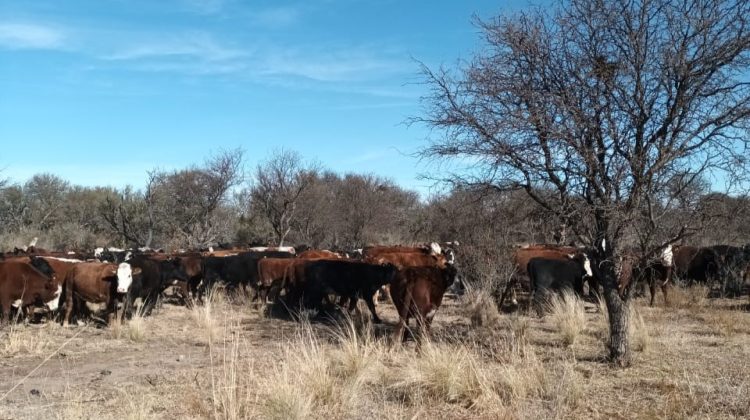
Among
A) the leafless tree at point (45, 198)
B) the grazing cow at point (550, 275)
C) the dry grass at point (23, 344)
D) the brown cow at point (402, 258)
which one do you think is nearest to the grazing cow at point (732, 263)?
the grazing cow at point (550, 275)

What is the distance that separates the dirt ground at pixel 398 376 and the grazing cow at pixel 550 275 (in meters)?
2.24

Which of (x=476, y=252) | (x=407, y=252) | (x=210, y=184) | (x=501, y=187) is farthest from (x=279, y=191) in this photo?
(x=501, y=187)

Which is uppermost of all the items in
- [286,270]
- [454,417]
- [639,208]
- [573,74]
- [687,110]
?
[573,74]

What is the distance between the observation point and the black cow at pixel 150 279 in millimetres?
13797

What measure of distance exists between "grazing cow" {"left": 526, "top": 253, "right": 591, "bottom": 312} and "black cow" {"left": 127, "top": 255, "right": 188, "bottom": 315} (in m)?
8.45

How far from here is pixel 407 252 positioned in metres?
18.0

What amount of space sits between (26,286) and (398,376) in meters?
8.73

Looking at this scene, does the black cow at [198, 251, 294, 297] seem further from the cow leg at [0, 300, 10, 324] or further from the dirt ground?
the cow leg at [0, 300, 10, 324]

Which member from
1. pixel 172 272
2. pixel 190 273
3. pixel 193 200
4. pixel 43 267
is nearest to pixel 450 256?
pixel 190 273

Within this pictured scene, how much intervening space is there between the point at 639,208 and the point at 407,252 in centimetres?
1058

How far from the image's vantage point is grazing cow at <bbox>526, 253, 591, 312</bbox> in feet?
46.1

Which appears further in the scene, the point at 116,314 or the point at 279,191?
the point at 279,191

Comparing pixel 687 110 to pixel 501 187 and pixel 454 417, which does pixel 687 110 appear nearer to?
pixel 501 187

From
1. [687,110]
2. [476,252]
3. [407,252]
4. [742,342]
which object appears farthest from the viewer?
[407,252]
